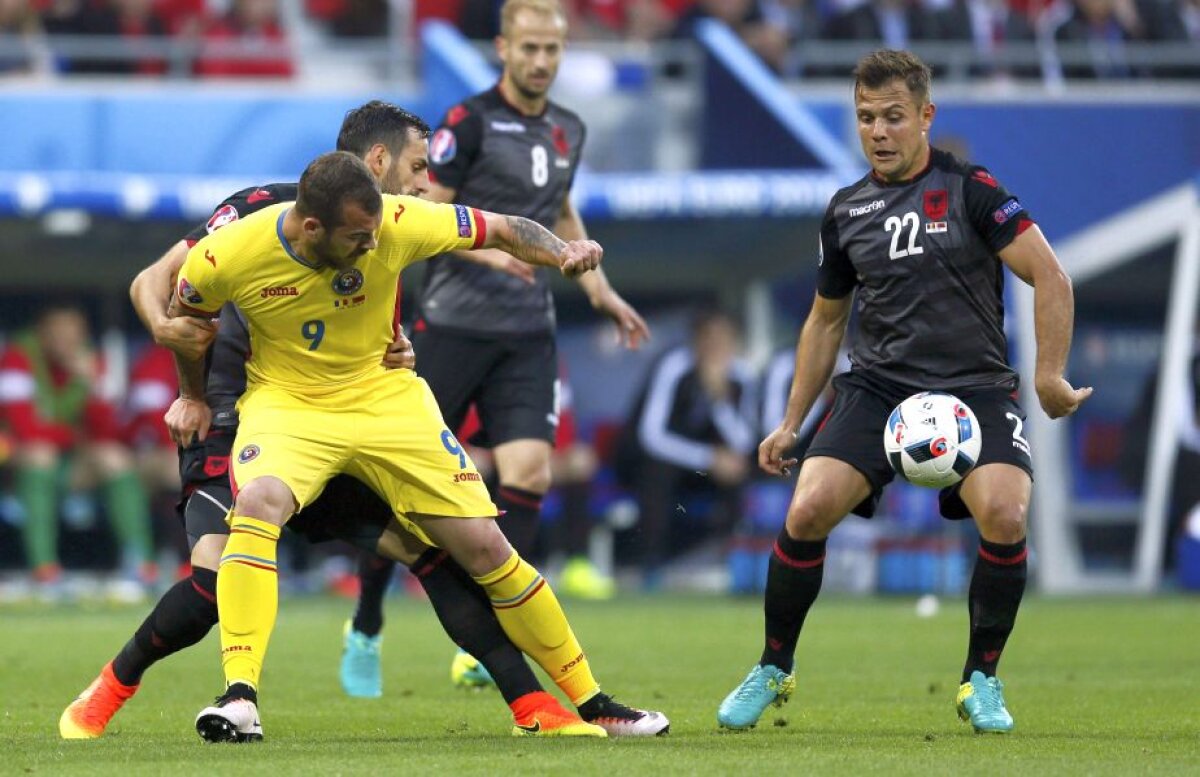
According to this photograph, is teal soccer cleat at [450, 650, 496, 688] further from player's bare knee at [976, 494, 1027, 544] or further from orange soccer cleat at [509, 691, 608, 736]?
player's bare knee at [976, 494, 1027, 544]

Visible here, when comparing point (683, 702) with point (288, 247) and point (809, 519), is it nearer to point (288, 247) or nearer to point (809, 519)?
point (809, 519)

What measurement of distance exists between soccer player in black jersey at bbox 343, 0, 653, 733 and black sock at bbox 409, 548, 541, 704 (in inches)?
81.4

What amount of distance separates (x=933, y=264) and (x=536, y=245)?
1363 millimetres

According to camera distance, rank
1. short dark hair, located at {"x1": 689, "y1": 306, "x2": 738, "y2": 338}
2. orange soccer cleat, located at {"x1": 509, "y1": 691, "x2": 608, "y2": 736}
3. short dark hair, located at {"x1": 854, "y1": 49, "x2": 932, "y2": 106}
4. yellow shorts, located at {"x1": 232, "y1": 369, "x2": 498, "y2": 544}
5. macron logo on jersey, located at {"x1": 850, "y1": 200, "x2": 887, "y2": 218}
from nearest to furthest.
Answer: yellow shorts, located at {"x1": 232, "y1": 369, "x2": 498, "y2": 544}, orange soccer cleat, located at {"x1": 509, "y1": 691, "x2": 608, "y2": 736}, short dark hair, located at {"x1": 854, "y1": 49, "x2": 932, "y2": 106}, macron logo on jersey, located at {"x1": 850, "y1": 200, "x2": 887, "y2": 218}, short dark hair, located at {"x1": 689, "y1": 306, "x2": 738, "y2": 338}

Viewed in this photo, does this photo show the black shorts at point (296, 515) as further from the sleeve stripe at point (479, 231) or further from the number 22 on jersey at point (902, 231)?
the number 22 on jersey at point (902, 231)

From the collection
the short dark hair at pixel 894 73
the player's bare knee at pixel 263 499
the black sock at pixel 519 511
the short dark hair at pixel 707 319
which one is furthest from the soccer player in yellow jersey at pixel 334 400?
the short dark hair at pixel 707 319

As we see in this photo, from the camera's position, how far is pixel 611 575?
59.4 feet

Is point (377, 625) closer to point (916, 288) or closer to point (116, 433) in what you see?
point (916, 288)

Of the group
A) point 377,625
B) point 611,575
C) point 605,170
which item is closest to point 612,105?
point 605,170

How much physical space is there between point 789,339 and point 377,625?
10.1 meters

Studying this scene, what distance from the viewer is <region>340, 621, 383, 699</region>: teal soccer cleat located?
332 inches

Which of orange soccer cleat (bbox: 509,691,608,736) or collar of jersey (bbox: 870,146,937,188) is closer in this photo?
orange soccer cleat (bbox: 509,691,608,736)

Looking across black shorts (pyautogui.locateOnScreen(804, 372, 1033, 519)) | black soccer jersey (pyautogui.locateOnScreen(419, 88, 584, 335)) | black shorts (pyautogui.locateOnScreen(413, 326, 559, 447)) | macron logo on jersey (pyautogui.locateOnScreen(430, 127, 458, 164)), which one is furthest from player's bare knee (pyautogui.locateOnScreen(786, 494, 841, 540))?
macron logo on jersey (pyautogui.locateOnScreen(430, 127, 458, 164))

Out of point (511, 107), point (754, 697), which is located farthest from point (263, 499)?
point (511, 107)
